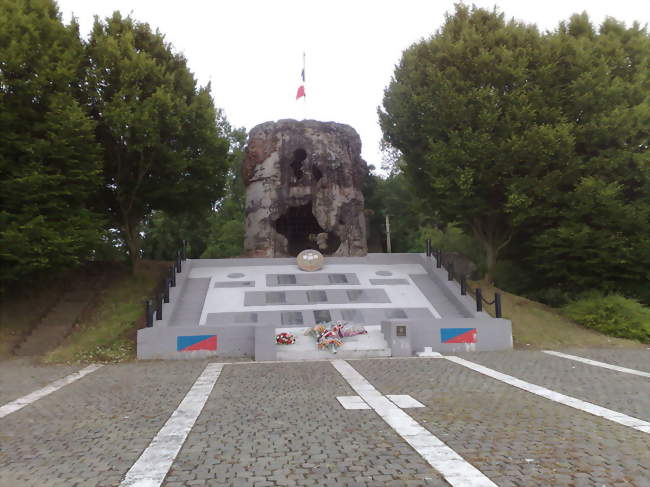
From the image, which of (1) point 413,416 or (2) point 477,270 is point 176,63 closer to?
Answer: (2) point 477,270

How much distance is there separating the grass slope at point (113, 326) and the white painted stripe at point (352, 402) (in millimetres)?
7856

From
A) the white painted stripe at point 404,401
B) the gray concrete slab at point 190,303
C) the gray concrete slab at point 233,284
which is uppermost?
the gray concrete slab at point 233,284

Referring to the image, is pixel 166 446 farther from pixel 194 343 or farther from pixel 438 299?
pixel 438 299

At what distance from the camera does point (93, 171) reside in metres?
15.7

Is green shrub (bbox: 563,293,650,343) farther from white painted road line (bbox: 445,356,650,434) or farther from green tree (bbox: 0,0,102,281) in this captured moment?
green tree (bbox: 0,0,102,281)

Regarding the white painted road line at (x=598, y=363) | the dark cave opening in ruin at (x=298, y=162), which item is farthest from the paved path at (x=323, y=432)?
the dark cave opening in ruin at (x=298, y=162)

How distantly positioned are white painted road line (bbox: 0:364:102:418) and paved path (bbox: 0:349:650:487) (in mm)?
223

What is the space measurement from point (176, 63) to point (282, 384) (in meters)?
16.4

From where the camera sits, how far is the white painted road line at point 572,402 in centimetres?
575

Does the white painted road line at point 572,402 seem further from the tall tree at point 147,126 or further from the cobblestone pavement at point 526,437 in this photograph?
the tall tree at point 147,126

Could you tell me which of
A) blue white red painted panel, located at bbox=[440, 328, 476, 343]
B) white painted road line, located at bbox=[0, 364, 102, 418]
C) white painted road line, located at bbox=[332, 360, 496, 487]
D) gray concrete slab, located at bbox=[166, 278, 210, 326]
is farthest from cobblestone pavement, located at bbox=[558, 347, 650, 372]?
white painted road line, located at bbox=[0, 364, 102, 418]

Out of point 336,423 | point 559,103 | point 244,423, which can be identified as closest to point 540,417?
point 336,423

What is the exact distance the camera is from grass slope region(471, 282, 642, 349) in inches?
577

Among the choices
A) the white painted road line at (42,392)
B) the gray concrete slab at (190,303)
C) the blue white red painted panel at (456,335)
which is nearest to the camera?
the white painted road line at (42,392)
